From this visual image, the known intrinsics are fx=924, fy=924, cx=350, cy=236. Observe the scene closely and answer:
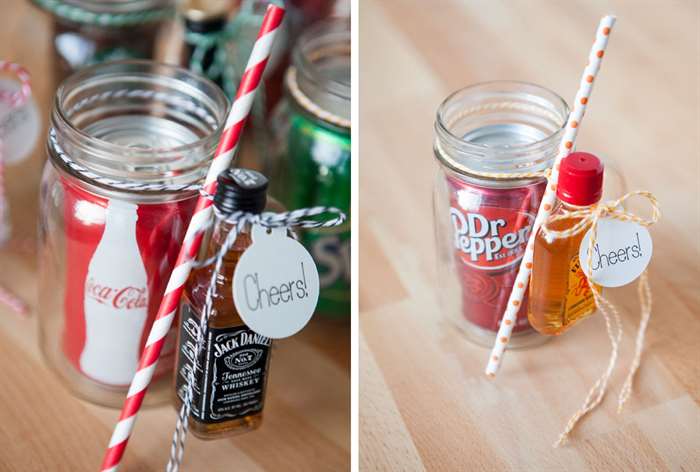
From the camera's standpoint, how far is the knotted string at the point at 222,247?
0.66 meters

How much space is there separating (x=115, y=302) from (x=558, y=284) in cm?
36

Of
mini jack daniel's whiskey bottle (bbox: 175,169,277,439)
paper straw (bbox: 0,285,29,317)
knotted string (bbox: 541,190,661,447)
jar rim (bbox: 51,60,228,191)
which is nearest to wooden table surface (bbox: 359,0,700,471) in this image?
knotted string (bbox: 541,190,661,447)

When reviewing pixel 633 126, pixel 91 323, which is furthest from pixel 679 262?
pixel 91 323

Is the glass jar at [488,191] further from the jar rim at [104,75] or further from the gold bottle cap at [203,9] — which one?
the gold bottle cap at [203,9]

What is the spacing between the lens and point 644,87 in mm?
1112

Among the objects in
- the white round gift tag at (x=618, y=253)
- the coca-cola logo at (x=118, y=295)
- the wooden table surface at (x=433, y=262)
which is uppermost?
the white round gift tag at (x=618, y=253)

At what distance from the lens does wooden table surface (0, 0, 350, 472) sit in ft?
2.51

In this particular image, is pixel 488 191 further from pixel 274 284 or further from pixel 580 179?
pixel 274 284

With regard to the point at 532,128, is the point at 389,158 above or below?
below

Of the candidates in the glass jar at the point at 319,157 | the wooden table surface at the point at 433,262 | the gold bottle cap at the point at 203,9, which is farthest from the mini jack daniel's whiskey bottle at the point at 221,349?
the gold bottle cap at the point at 203,9

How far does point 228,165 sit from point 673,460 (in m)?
0.42

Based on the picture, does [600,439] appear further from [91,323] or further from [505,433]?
[91,323]

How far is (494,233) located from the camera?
763 mm

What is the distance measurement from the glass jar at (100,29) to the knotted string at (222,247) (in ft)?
1.22
